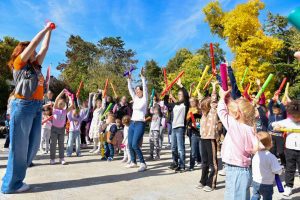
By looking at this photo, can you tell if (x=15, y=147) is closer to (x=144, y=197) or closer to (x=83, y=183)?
(x=83, y=183)

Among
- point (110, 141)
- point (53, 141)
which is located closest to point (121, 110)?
point (110, 141)

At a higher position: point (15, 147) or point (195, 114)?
point (195, 114)

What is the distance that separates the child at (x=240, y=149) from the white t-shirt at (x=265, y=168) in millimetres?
504

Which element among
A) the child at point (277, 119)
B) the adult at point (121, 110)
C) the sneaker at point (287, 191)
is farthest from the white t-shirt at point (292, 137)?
the adult at point (121, 110)

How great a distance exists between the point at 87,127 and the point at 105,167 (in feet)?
16.6

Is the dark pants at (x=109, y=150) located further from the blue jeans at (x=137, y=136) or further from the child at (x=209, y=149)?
the child at (x=209, y=149)

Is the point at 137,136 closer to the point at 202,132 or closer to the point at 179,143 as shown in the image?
the point at 179,143

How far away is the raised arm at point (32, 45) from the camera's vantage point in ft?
15.4

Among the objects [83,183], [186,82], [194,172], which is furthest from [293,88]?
[83,183]

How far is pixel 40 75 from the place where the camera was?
16.6ft

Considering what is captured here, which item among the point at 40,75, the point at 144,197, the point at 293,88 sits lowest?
the point at 144,197

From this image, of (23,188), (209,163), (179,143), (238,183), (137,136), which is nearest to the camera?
(238,183)

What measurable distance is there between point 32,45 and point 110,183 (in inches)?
109

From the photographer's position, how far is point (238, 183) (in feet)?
12.0
